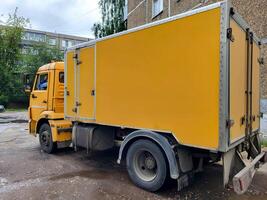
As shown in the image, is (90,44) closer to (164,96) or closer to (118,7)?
(164,96)

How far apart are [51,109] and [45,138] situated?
872 millimetres

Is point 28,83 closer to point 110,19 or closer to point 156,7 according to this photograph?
point 156,7

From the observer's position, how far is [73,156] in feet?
24.8

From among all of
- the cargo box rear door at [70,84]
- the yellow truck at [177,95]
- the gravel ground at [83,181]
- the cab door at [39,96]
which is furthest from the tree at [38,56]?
the yellow truck at [177,95]

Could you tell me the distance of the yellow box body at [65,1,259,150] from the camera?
4.05 metres

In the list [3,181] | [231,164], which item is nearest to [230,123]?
[231,164]

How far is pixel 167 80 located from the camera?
15.1 feet

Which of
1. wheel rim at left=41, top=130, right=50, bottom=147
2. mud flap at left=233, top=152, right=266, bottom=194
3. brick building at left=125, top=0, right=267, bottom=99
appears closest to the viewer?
mud flap at left=233, top=152, right=266, bottom=194

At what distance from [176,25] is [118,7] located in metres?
24.4

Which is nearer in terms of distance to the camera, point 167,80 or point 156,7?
point 167,80

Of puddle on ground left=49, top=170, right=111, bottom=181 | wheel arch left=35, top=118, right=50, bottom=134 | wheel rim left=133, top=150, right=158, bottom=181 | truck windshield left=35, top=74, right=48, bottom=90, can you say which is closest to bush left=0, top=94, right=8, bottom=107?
truck windshield left=35, top=74, right=48, bottom=90

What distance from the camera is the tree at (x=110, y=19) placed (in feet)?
89.2

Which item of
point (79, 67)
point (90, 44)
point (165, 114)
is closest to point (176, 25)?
point (165, 114)

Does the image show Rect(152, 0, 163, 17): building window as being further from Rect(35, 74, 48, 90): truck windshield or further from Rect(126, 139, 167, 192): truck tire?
Rect(126, 139, 167, 192): truck tire
